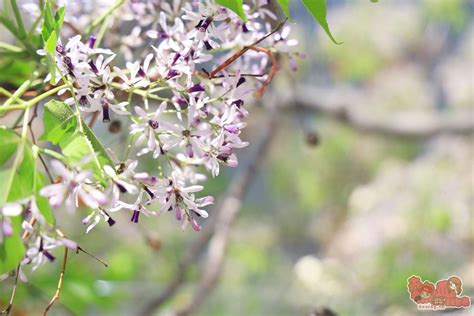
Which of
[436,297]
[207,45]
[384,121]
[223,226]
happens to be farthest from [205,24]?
[384,121]

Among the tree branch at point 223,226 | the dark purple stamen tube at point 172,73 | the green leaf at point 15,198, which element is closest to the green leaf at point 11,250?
the green leaf at point 15,198

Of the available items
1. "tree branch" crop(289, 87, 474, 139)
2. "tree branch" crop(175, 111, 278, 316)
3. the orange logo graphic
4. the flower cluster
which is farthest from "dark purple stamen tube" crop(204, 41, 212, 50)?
"tree branch" crop(289, 87, 474, 139)

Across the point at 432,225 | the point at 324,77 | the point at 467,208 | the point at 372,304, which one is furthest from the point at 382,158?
the point at 372,304

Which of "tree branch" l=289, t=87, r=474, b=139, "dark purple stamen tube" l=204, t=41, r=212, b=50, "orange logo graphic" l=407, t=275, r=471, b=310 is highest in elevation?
"dark purple stamen tube" l=204, t=41, r=212, b=50

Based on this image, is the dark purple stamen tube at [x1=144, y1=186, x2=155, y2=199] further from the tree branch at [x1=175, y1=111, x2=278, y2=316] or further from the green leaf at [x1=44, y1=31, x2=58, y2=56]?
the tree branch at [x1=175, y1=111, x2=278, y2=316]

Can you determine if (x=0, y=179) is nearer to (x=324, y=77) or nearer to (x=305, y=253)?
Answer: (x=305, y=253)

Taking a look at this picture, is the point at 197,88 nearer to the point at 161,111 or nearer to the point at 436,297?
the point at 161,111
